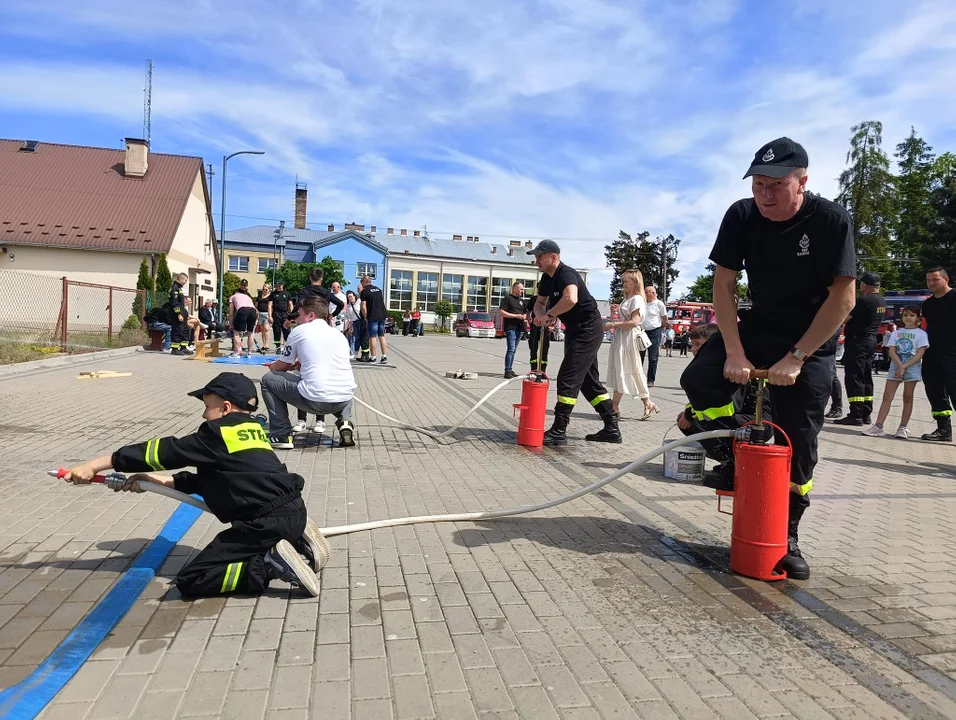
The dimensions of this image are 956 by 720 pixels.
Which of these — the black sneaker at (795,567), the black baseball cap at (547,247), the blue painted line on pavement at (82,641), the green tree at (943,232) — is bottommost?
the blue painted line on pavement at (82,641)

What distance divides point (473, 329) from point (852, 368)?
142 feet

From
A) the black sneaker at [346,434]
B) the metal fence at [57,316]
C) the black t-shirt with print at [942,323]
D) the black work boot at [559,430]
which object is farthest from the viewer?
the metal fence at [57,316]

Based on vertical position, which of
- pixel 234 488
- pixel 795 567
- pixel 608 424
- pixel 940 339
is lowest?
pixel 795 567

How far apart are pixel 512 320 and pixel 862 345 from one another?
654 centimetres

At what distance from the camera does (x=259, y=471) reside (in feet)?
11.1

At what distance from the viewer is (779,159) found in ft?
11.6

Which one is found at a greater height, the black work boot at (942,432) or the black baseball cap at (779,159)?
the black baseball cap at (779,159)

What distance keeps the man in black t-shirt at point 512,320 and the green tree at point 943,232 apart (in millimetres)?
39781

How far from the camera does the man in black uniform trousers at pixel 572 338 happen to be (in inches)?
281

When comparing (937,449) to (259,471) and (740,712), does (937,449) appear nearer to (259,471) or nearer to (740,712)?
(740,712)

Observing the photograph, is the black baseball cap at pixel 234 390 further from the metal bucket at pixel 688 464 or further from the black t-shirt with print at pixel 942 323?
the black t-shirt with print at pixel 942 323

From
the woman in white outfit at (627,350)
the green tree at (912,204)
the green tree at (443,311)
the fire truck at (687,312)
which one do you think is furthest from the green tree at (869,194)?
the woman in white outfit at (627,350)

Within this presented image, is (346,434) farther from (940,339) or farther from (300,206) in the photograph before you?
(300,206)

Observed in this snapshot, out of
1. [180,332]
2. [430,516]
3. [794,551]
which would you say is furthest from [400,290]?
[794,551]
